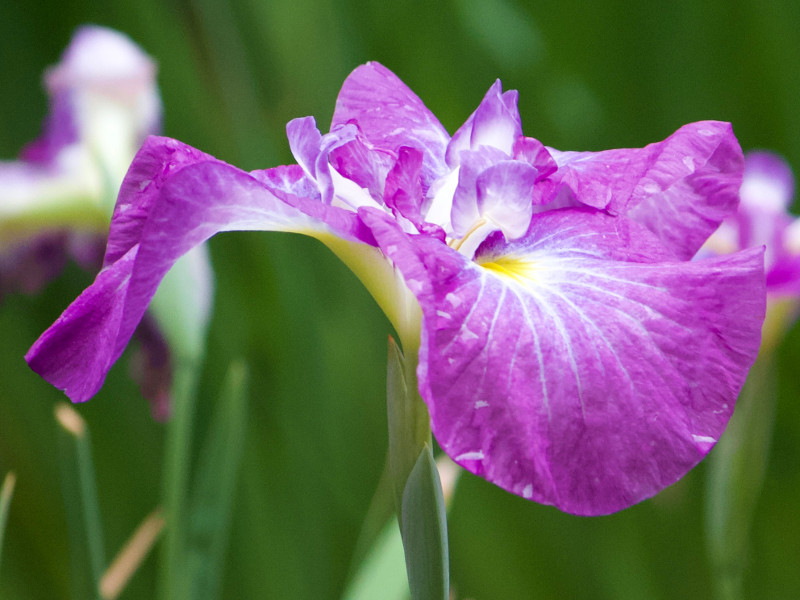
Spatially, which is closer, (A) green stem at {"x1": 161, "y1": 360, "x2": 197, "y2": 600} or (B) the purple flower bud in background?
(A) green stem at {"x1": 161, "y1": 360, "x2": 197, "y2": 600}

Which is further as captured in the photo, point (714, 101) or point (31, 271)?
point (714, 101)

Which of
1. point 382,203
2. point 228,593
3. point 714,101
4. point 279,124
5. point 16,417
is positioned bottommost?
point 228,593

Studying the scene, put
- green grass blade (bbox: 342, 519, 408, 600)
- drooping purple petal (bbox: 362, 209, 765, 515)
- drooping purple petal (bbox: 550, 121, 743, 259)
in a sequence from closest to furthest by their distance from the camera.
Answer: drooping purple petal (bbox: 362, 209, 765, 515)
drooping purple petal (bbox: 550, 121, 743, 259)
green grass blade (bbox: 342, 519, 408, 600)

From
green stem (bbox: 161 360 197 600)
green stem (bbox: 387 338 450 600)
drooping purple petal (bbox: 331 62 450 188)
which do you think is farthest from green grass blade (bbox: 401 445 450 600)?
green stem (bbox: 161 360 197 600)

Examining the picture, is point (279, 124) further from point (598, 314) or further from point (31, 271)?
point (598, 314)

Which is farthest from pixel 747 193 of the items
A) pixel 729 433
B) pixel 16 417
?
pixel 16 417

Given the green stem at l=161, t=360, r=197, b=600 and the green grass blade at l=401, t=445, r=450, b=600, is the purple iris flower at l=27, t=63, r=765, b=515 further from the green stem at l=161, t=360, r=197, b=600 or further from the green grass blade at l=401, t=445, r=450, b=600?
the green stem at l=161, t=360, r=197, b=600

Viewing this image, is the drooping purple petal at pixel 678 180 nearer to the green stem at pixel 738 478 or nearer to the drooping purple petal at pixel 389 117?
the drooping purple petal at pixel 389 117
